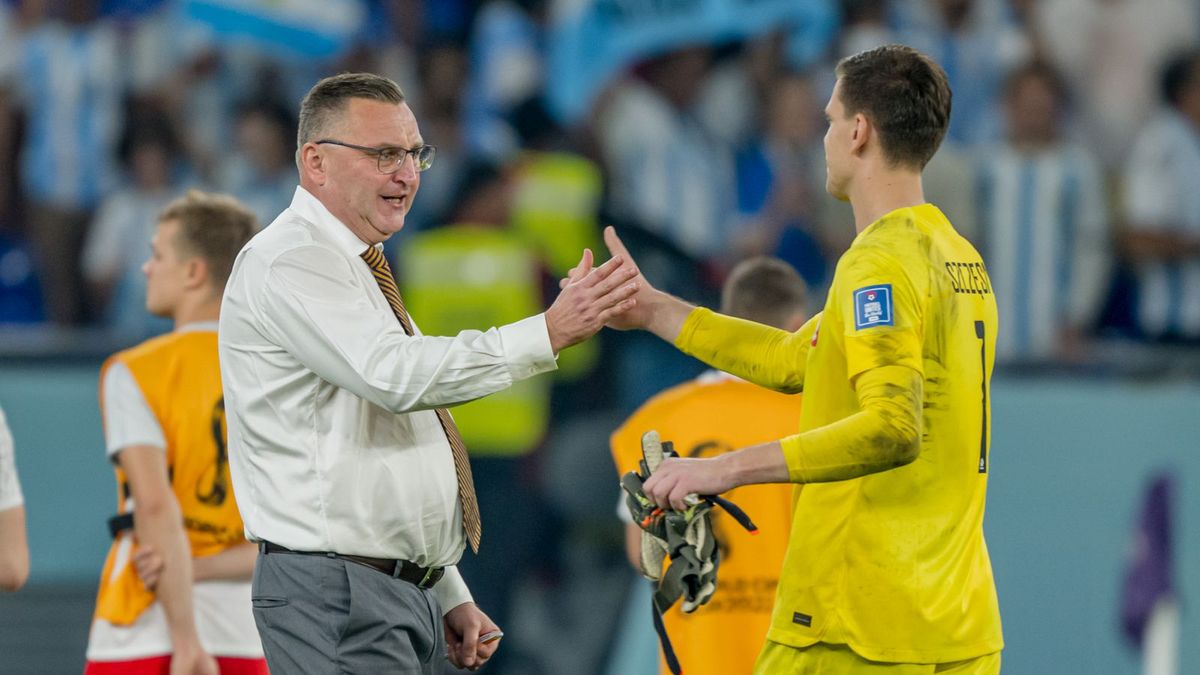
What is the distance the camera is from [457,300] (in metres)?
7.84

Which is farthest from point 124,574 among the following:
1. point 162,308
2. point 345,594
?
point 345,594

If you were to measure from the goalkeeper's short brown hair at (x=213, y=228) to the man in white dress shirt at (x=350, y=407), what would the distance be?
112 cm

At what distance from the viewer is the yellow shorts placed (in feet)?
10.1

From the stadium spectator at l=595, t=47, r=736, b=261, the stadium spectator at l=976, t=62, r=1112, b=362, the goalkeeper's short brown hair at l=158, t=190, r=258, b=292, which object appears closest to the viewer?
the goalkeeper's short brown hair at l=158, t=190, r=258, b=292

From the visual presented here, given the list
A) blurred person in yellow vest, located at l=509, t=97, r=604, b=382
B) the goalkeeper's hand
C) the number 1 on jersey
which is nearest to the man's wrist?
the goalkeeper's hand

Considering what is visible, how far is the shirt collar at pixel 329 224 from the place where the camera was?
11.2 feet

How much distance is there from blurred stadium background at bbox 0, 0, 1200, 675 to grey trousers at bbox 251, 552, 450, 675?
14.1 ft

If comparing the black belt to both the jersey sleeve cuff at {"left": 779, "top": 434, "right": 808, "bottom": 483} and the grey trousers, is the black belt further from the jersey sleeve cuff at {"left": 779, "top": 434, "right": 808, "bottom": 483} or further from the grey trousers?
the jersey sleeve cuff at {"left": 779, "top": 434, "right": 808, "bottom": 483}

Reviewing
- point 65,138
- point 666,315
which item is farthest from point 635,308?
point 65,138

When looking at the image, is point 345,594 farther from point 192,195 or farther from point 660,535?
point 192,195

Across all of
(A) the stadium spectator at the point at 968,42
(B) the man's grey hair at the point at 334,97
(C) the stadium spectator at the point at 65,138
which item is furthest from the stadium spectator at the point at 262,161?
(B) the man's grey hair at the point at 334,97

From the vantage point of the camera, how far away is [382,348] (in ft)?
10.2

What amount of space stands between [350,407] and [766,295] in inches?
61.6

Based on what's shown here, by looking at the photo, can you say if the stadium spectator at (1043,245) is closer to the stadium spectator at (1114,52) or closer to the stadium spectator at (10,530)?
the stadium spectator at (1114,52)
